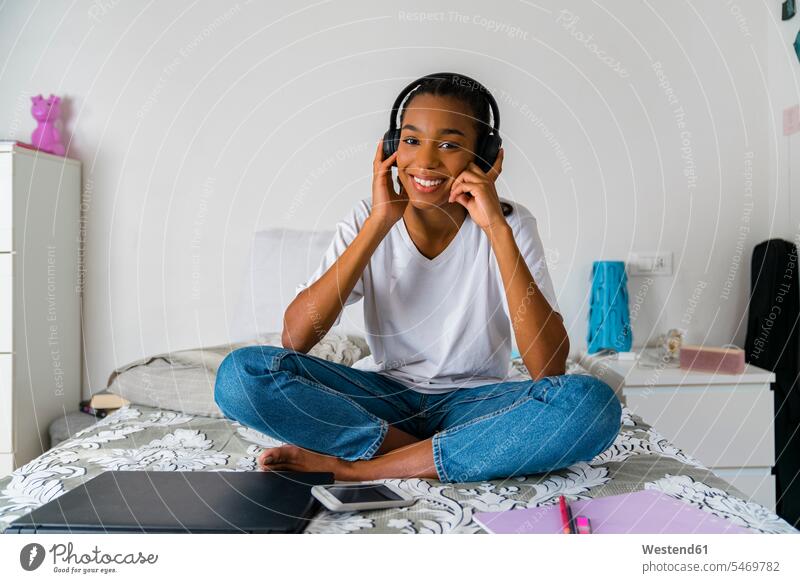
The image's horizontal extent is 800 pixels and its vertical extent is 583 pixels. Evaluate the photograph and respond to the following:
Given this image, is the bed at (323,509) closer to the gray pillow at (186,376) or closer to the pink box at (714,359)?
the gray pillow at (186,376)

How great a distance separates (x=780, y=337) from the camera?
7.05 ft

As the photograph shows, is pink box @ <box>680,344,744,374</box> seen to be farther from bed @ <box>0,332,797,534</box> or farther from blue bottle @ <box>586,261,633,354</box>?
bed @ <box>0,332,797,534</box>

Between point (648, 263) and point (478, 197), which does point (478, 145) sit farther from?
point (648, 263)

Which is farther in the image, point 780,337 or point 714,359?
point 780,337

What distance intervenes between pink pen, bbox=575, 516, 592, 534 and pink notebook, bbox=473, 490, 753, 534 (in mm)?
14

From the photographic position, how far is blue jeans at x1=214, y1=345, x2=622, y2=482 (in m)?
1.07

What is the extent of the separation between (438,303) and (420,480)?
0.39 m

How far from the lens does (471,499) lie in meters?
1.00

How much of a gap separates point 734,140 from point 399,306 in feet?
4.96

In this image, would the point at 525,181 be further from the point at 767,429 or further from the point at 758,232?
the point at 767,429

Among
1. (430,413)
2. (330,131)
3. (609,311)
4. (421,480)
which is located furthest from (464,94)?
(609,311)

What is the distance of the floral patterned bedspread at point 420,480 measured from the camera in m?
0.92

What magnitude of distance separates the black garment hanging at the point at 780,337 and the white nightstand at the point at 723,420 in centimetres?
12
